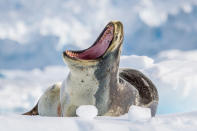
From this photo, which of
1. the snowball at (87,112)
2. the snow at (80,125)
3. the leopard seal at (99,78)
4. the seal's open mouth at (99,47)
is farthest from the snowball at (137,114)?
the seal's open mouth at (99,47)

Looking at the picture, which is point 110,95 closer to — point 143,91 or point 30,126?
point 143,91

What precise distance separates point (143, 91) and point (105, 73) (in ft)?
4.78

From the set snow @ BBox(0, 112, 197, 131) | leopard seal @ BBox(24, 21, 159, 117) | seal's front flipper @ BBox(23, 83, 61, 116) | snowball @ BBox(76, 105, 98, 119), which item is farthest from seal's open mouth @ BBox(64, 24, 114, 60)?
snow @ BBox(0, 112, 197, 131)

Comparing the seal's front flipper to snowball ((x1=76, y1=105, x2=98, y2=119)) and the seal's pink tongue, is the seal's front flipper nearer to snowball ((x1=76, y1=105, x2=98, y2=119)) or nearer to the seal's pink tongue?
the seal's pink tongue

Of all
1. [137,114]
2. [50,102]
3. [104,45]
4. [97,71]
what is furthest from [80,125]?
[50,102]

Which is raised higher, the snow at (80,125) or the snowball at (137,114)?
the snowball at (137,114)

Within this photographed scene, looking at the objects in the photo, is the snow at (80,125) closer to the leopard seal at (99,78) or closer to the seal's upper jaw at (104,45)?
the leopard seal at (99,78)

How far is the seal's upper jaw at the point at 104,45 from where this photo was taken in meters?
5.45

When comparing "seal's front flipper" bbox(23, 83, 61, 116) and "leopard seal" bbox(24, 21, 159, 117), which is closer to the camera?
"leopard seal" bbox(24, 21, 159, 117)

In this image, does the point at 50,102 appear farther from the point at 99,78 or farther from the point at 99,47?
the point at 99,47

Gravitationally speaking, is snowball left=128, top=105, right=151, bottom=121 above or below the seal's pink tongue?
below

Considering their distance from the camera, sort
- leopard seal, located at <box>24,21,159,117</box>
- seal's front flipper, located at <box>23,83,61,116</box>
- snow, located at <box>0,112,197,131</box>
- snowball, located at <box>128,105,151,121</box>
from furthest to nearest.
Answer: seal's front flipper, located at <box>23,83,61,116</box>
leopard seal, located at <box>24,21,159,117</box>
snowball, located at <box>128,105,151,121</box>
snow, located at <box>0,112,197,131</box>

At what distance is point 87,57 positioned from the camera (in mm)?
5465

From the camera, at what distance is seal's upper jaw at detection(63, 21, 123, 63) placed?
17.9 ft
